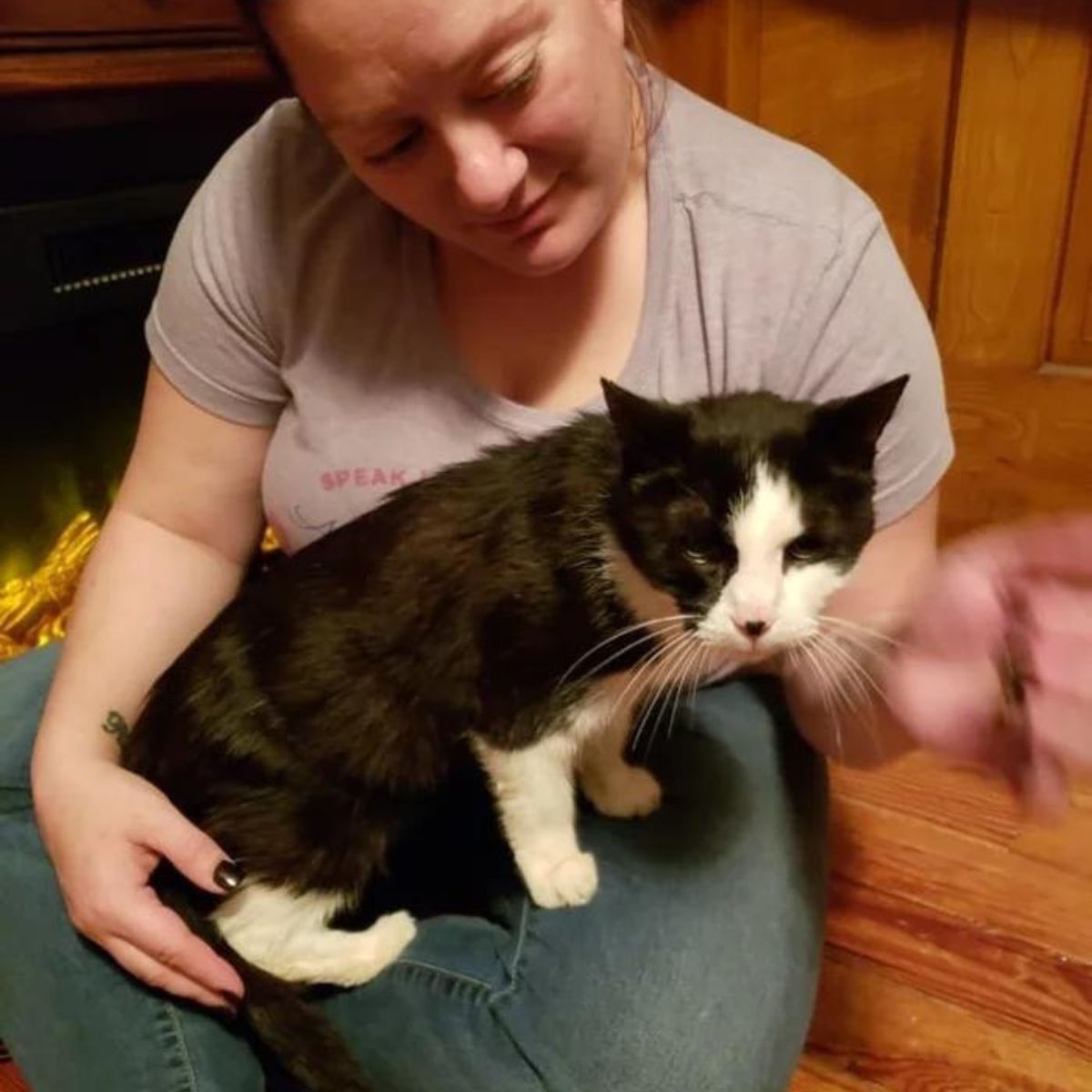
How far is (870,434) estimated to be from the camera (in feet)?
2.79

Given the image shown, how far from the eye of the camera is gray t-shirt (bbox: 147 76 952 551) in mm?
999

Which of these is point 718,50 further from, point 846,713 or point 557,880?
point 557,880

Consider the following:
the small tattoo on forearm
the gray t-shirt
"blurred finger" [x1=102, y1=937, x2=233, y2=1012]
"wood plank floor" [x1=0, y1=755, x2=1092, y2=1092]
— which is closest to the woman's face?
the gray t-shirt

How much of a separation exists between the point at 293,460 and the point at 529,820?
40 cm

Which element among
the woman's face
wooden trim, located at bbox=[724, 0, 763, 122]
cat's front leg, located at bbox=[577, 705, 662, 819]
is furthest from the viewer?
wooden trim, located at bbox=[724, 0, 763, 122]

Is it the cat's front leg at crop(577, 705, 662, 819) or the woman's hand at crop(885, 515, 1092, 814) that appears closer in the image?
the woman's hand at crop(885, 515, 1092, 814)

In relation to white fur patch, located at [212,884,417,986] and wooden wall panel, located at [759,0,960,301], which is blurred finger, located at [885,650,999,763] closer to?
white fur patch, located at [212,884,417,986]

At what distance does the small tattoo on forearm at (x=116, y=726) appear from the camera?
3.56 feet

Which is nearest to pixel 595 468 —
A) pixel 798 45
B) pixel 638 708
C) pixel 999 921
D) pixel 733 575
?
pixel 733 575

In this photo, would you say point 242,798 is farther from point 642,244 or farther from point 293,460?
point 642,244

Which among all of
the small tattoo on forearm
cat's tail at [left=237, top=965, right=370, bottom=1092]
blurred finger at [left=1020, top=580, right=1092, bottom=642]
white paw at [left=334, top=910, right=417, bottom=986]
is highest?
blurred finger at [left=1020, top=580, right=1092, bottom=642]

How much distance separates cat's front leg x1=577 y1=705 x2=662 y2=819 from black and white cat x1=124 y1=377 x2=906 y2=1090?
0.20 feet

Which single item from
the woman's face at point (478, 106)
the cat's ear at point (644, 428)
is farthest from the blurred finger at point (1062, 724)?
the woman's face at point (478, 106)

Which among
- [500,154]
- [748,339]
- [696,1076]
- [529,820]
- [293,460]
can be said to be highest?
[500,154]
